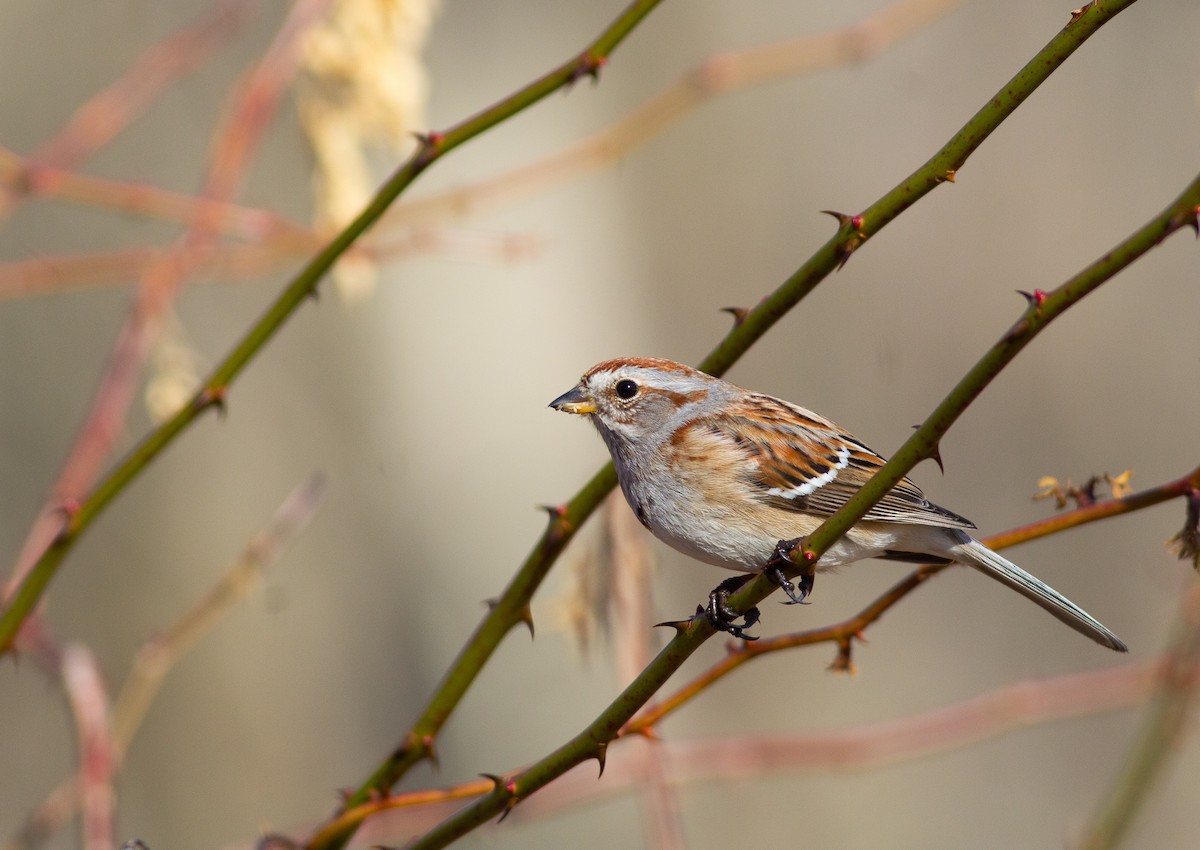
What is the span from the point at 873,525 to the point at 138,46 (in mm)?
3876

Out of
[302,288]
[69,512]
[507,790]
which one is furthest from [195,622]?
[507,790]

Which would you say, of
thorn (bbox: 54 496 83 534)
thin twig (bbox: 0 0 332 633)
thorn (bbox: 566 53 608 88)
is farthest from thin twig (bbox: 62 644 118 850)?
thorn (bbox: 566 53 608 88)

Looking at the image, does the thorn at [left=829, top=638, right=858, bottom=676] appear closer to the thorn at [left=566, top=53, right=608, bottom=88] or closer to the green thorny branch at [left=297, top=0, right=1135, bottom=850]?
the green thorny branch at [left=297, top=0, right=1135, bottom=850]

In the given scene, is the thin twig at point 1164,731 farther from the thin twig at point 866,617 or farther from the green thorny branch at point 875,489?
the green thorny branch at point 875,489

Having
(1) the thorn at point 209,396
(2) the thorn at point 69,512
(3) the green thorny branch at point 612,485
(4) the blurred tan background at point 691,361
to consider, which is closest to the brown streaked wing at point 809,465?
(3) the green thorny branch at point 612,485

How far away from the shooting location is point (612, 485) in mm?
1980

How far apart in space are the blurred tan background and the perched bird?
281 cm

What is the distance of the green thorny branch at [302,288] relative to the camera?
70.8 inches

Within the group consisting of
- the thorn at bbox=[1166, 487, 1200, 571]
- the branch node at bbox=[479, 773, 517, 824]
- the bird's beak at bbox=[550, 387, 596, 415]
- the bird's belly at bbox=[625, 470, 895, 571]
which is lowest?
the branch node at bbox=[479, 773, 517, 824]

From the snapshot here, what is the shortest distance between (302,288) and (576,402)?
2.54 ft

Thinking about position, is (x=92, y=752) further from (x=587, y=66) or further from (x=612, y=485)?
(x=587, y=66)

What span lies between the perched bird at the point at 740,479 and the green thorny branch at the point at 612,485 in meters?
0.41

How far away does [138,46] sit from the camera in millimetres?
5043

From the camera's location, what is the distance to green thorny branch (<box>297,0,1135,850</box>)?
4.74 ft
